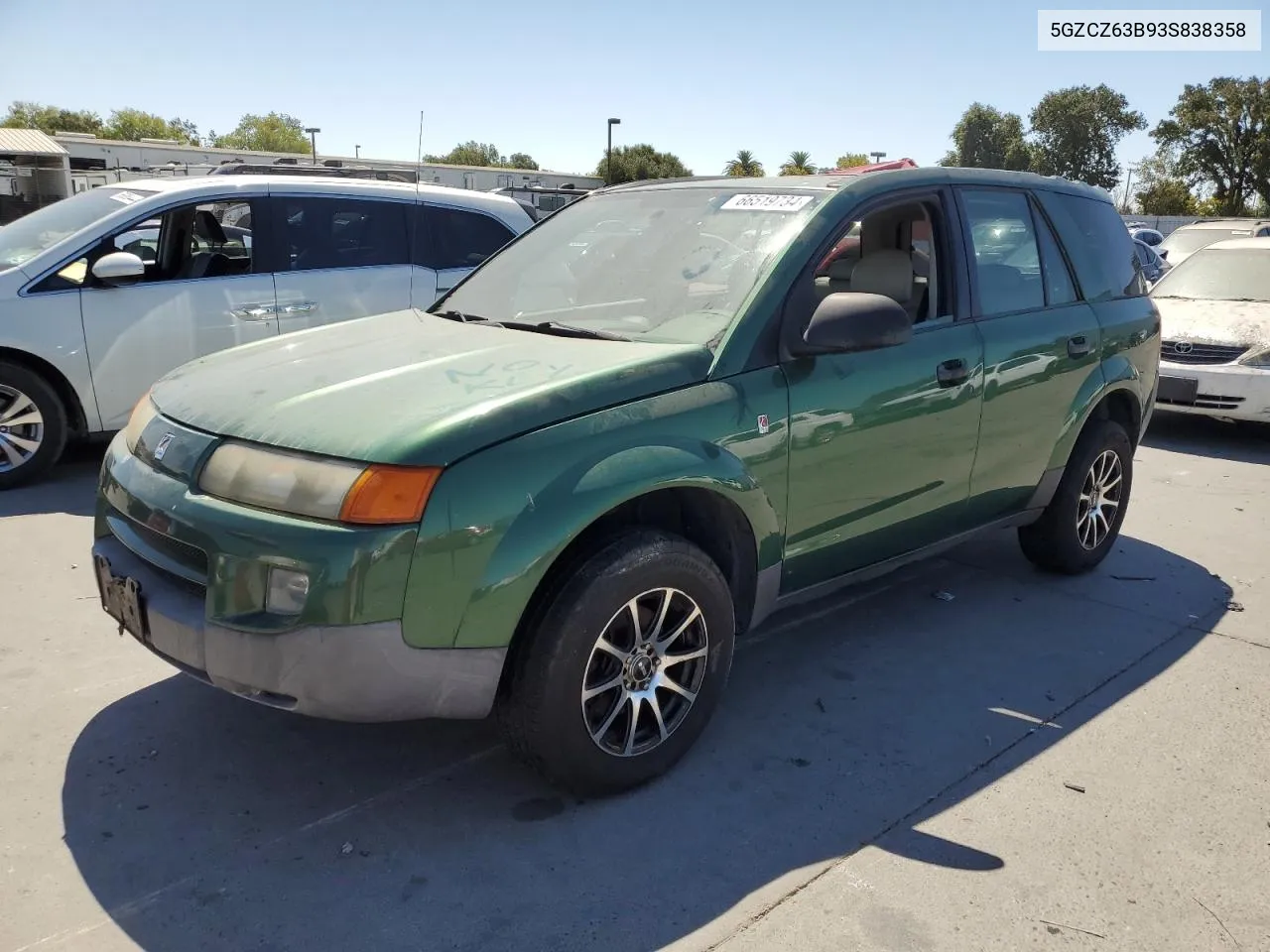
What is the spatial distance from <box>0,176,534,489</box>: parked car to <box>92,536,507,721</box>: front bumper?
3891 millimetres

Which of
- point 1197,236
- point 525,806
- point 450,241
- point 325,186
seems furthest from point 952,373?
point 1197,236

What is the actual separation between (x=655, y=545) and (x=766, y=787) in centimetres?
85

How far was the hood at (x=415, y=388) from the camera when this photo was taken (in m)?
2.67

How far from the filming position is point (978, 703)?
147 inches

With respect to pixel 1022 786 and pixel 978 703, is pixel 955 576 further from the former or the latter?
pixel 1022 786

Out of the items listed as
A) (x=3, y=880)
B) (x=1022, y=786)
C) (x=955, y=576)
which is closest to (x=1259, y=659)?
(x=955, y=576)

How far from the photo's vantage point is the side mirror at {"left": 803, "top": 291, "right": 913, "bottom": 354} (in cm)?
328

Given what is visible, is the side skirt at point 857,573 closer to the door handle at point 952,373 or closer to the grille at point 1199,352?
the door handle at point 952,373

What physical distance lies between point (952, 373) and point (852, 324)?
768 millimetres

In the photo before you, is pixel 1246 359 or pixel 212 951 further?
pixel 1246 359

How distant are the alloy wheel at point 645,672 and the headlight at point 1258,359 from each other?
6997 mm

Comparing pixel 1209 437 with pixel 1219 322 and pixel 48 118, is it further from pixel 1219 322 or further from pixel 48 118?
pixel 48 118

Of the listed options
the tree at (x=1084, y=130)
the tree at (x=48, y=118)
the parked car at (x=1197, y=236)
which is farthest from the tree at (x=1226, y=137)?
the tree at (x=48, y=118)

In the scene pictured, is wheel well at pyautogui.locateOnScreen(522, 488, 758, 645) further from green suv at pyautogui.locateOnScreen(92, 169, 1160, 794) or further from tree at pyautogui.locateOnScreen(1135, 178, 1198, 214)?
tree at pyautogui.locateOnScreen(1135, 178, 1198, 214)
